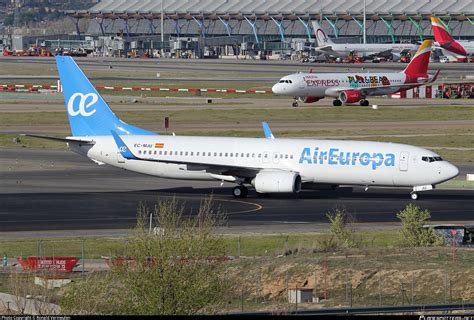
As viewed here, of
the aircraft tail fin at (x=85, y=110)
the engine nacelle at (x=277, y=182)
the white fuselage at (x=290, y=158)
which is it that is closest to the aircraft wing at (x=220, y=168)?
the white fuselage at (x=290, y=158)

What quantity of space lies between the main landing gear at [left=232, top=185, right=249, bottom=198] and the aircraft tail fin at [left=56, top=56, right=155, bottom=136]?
687cm

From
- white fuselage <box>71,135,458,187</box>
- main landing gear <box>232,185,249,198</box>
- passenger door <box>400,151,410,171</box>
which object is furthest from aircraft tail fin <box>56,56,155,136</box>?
passenger door <box>400,151,410,171</box>

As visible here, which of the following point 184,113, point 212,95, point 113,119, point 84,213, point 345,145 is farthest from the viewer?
point 212,95

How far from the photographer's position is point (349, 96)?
13775 centimetres

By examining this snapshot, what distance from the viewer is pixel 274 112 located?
130 meters

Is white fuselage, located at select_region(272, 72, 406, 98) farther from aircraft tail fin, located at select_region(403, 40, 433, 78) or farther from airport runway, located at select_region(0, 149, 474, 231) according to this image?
airport runway, located at select_region(0, 149, 474, 231)

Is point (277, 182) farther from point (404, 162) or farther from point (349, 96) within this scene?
point (349, 96)

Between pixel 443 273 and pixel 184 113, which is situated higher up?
pixel 184 113

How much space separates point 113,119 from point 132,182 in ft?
19.8

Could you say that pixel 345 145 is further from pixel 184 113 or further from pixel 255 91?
pixel 255 91

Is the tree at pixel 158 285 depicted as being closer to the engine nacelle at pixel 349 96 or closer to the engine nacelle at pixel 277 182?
the engine nacelle at pixel 277 182

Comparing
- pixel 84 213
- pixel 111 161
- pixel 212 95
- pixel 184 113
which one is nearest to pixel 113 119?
pixel 111 161

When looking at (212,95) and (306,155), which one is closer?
(306,155)

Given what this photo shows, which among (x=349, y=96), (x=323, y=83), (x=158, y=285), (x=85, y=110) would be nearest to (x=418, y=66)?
(x=349, y=96)
